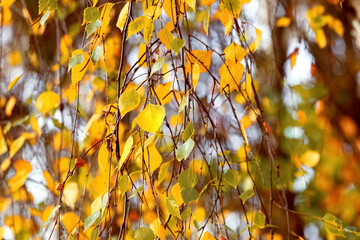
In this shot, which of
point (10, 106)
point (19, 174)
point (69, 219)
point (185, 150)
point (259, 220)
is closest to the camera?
point (185, 150)

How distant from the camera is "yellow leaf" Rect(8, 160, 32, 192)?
4.88 ft

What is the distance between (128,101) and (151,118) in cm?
4

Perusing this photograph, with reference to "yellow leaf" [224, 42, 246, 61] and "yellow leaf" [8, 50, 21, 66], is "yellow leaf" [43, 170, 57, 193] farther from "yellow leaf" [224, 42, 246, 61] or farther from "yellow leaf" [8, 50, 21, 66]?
"yellow leaf" [224, 42, 246, 61]

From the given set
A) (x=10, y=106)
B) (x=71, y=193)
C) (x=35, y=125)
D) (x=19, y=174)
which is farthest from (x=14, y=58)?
(x=71, y=193)

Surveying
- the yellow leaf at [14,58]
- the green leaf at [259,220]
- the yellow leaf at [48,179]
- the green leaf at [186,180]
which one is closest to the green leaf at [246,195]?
the green leaf at [259,220]

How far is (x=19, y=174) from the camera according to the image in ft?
5.15

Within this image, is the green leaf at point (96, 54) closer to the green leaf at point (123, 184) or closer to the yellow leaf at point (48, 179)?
the green leaf at point (123, 184)

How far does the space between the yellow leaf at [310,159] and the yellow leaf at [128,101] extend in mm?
1289

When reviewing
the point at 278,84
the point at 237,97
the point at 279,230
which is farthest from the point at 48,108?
the point at 279,230

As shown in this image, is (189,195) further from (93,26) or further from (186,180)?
(93,26)

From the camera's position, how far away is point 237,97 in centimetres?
167

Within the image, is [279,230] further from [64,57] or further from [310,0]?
[64,57]

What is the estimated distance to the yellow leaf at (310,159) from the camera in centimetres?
173

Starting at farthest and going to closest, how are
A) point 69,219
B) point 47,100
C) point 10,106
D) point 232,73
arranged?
1. point 10,106
2. point 69,219
3. point 47,100
4. point 232,73
